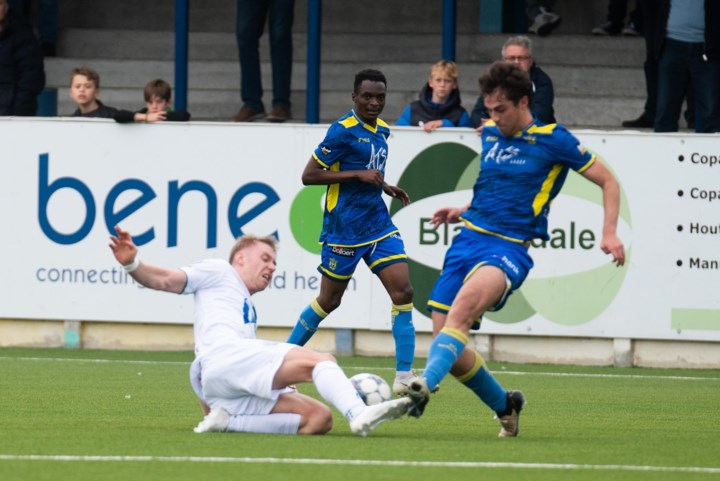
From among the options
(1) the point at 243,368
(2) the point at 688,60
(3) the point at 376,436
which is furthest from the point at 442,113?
(1) the point at 243,368

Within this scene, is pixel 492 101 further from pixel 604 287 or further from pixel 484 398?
pixel 604 287

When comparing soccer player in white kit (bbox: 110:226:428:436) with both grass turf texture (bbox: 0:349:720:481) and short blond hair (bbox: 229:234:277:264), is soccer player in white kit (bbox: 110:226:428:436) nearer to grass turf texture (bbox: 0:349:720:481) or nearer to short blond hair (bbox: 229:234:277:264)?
short blond hair (bbox: 229:234:277:264)

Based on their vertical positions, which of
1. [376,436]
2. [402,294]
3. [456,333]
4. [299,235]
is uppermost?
[299,235]

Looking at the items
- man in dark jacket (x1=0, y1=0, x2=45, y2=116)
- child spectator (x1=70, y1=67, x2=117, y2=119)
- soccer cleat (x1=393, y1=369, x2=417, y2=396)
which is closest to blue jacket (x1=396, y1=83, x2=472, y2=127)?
child spectator (x1=70, y1=67, x2=117, y2=119)

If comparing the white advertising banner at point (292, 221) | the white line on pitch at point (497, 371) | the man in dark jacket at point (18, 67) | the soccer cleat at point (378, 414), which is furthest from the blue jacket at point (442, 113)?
the soccer cleat at point (378, 414)

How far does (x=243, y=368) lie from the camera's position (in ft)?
25.6

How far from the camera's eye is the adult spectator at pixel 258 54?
55.4 ft

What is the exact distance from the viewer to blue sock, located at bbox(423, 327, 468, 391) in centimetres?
768

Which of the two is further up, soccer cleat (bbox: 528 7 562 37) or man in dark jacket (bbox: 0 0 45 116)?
soccer cleat (bbox: 528 7 562 37)

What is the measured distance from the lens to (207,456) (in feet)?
23.1

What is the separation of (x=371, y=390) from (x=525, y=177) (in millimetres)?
1438

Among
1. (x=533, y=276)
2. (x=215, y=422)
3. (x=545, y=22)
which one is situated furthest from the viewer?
(x=545, y=22)

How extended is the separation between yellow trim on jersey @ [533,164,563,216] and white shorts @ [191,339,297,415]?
154 cm

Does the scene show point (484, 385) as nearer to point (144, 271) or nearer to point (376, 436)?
point (376, 436)
